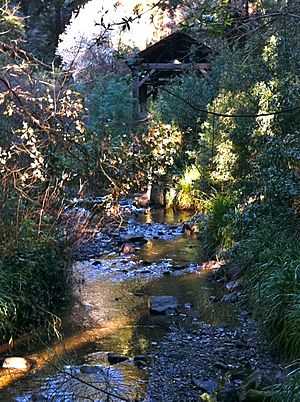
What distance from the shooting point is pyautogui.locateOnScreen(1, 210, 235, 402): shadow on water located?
5.14m

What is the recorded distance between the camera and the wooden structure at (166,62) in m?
4.67

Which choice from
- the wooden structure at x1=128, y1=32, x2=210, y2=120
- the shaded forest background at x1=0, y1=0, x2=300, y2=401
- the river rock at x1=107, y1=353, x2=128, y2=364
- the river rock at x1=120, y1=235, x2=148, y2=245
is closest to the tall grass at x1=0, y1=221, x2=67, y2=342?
the shaded forest background at x1=0, y1=0, x2=300, y2=401

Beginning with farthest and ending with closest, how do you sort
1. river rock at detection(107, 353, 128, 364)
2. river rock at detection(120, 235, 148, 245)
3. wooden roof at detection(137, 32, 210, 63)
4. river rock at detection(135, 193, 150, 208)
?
river rock at detection(135, 193, 150, 208)
river rock at detection(120, 235, 148, 245)
river rock at detection(107, 353, 128, 364)
wooden roof at detection(137, 32, 210, 63)

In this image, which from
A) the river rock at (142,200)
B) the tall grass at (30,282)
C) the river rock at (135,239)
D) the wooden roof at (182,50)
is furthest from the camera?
the river rock at (142,200)

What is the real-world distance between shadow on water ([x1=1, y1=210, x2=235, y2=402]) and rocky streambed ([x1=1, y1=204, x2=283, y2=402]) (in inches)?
0.4

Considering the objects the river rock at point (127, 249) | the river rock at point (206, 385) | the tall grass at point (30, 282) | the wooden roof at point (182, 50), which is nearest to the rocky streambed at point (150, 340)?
the river rock at point (206, 385)

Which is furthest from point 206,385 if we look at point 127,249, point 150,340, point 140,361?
point 127,249

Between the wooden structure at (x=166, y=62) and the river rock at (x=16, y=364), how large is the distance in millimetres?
2638

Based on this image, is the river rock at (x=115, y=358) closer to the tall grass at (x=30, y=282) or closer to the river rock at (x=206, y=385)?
the river rock at (x=206, y=385)

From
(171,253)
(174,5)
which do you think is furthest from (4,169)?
(171,253)

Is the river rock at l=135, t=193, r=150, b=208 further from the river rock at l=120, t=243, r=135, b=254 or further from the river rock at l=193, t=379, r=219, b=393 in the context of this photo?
the river rock at l=193, t=379, r=219, b=393

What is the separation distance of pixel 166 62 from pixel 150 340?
1363 cm

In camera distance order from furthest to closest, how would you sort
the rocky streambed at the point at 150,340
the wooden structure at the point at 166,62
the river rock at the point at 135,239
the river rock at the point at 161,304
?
the river rock at the point at 135,239, the river rock at the point at 161,304, the rocky streambed at the point at 150,340, the wooden structure at the point at 166,62

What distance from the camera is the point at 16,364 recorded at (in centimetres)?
559
